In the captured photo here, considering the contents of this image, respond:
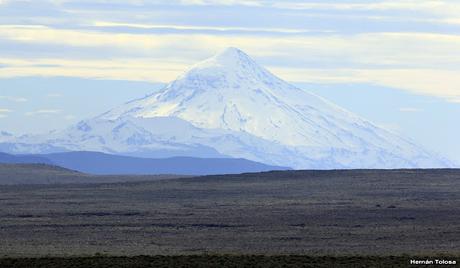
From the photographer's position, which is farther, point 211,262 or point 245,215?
point 245,215

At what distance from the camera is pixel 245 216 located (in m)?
56.2

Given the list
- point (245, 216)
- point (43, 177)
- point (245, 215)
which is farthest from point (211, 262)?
point (43, 177)

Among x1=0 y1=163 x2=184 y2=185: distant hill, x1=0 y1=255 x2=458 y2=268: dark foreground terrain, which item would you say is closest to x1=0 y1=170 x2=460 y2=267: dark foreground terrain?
x1=0 y1=255 x2=458 y2=268: dark foreground terrain

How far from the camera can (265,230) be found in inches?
1957

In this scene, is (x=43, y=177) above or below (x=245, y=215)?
above

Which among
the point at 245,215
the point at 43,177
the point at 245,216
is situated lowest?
the point at 245,216

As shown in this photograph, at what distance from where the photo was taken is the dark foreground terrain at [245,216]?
139 ft

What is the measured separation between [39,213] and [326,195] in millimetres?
16750

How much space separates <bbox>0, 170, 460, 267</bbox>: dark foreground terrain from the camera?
139 ft

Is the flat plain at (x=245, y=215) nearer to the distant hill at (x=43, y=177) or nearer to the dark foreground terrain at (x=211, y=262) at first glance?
the dark foreground terrain at (x=211, y=262)

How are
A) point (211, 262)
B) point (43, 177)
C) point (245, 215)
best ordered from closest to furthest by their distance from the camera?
point (211, 262) < point (245, 215) < point (43, 177)

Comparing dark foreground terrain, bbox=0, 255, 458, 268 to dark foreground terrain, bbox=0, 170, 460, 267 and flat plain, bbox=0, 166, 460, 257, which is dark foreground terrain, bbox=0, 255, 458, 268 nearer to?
dark foreground terrain, bbox=0, 170, 460, 267

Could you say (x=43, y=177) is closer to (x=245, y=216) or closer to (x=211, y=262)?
(x=245, y=216)

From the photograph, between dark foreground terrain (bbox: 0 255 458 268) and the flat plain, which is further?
the flat plain
